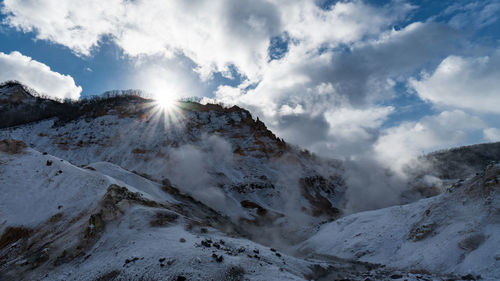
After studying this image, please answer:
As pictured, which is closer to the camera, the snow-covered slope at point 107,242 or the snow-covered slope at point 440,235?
the snow-covered slope at point 107,242

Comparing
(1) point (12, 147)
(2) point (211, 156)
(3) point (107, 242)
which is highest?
(2) point (211, 156)

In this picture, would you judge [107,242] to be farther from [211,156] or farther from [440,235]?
[211,156]

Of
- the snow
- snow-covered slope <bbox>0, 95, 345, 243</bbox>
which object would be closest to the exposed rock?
the snow

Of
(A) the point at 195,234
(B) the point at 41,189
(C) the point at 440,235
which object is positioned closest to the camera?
(A) the point at 195,234

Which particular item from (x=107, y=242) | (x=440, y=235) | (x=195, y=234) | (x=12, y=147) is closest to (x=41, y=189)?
(x=12, y=147)

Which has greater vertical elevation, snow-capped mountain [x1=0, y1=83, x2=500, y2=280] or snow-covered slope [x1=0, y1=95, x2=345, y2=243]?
snow-covered slope [x1=0, y1=95, x2=345, y2=243]

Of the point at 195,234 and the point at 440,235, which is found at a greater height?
the point at 440,235

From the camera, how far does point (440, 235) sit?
16.3 metres

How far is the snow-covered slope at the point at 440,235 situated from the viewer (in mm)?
13234

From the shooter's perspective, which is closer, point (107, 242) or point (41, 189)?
point (107, 242)

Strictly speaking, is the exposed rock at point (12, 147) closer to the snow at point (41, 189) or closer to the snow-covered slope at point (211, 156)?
the snow at point (41, 189)

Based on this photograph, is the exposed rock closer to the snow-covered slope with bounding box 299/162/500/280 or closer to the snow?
the snow

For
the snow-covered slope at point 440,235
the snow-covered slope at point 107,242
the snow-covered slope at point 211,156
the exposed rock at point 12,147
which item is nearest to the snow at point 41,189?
the snow-covered slope at point 107,242

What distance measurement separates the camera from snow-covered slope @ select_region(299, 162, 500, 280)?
13234 mm
